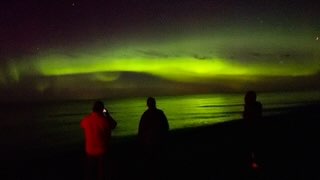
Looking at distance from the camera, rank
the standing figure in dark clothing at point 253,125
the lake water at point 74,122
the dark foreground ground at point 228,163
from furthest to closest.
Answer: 1. the lake water at point 74,122
2. the dark foreground ground at point 228,163
3. the standing figure in dark clothing at point 253,125

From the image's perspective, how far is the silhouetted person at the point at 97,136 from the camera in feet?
24.8

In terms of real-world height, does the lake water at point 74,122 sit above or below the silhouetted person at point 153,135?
below

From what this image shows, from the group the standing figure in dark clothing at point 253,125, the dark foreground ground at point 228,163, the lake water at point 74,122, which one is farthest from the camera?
the lake water at point 74,122

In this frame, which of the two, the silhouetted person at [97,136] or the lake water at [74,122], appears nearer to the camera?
the silhouetted person at [97,136]

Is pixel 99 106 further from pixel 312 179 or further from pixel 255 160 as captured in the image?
pixel 312 179

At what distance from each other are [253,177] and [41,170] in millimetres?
8997

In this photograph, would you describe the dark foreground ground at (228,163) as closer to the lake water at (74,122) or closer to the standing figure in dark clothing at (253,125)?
the standing figure in dark clothing at (253,125)

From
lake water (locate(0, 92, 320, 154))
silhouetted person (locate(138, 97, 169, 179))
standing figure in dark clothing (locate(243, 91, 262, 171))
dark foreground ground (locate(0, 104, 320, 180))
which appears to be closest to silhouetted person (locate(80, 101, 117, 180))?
dark foreground ground (locate(0, 104, 320, 180))

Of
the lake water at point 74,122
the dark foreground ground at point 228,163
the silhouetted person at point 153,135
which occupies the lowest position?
the lake water at point 74,122

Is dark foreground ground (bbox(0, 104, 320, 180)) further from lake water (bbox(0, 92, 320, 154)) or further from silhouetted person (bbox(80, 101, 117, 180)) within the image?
lake water (bbox(0, 92, 320, 154))

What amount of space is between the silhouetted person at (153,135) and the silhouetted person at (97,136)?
0.62m

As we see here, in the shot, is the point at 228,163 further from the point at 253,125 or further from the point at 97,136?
the point at 97,136

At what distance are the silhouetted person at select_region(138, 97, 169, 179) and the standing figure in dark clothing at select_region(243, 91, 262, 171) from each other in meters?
1.50

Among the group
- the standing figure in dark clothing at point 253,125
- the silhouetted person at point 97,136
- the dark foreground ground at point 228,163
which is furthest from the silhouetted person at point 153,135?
the standing figure in dark clothing at point 253,125
